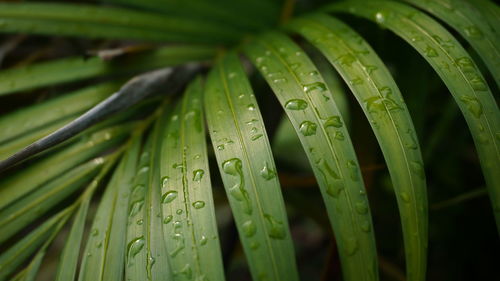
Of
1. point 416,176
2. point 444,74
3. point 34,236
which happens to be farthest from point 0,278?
point 444,74

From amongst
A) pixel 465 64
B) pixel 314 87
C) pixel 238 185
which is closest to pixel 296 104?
pixel 314 87

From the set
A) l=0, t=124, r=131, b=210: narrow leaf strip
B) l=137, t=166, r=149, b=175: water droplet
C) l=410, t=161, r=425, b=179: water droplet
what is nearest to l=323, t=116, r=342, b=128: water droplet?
l=410, t=161, r=425, b=179: water droplet

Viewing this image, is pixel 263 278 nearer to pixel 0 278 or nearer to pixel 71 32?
pixel 0 278

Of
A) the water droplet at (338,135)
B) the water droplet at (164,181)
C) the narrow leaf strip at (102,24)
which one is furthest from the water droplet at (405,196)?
the narrow leaf strip at (102,24)

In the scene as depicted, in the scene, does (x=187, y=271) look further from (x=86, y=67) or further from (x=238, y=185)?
(x=86, y=67)

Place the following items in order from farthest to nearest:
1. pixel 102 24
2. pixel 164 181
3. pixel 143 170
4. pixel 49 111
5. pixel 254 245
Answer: pixel 102 24
pixel 49 111
pixel 143 170
pixel 164 181
pixel 254 245
